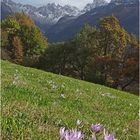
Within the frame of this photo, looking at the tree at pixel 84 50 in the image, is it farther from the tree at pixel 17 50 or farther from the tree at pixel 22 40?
the tree at pixel 17 50

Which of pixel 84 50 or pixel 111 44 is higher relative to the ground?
pixel 111 44

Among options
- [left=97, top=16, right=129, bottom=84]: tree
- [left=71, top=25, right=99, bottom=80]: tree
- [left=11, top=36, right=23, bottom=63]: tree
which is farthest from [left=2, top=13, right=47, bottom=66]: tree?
[left=97, top=16, right=129, bottom=84]: tree

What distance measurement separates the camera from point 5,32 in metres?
101

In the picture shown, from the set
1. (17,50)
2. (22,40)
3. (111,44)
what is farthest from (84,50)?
(22,40)

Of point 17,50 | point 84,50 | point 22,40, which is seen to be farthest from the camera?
point 22,40

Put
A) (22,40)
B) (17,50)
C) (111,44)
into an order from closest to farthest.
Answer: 1. (111,44)
2. (17,50)
3. (22,40)

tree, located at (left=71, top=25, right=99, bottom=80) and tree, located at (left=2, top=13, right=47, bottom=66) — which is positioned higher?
tree, located at (left=2, top=13, right=47, bottom=66)

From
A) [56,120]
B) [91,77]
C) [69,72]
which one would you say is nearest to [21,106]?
[56,120]

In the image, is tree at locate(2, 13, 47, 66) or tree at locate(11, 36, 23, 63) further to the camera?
tree at locate(2, 13, 47, 66)

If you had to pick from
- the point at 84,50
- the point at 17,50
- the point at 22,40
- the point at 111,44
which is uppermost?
the point at 22,40

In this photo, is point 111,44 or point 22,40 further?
point 22,40

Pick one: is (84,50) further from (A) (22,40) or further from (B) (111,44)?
(A) (22,40)

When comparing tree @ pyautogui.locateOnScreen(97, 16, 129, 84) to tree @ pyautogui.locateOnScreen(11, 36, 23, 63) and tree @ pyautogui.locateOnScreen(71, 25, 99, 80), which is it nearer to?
tree @ pyautogui.locateOnScreen(71, 25, 99, 80)

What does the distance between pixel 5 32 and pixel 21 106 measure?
9564 cm
